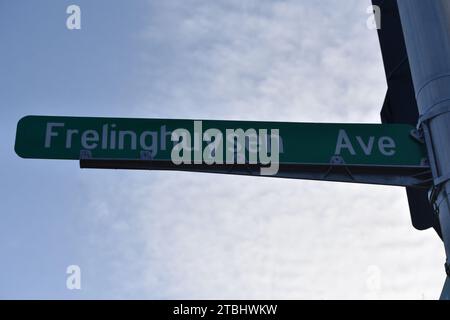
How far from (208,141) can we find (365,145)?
131cm

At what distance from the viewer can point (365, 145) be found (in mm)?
5566

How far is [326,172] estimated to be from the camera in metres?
5.46

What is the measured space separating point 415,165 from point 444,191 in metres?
0.45

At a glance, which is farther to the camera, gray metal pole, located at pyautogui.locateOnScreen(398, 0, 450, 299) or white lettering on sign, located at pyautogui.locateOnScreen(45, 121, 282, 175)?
white lettering on sign, located at pyautogui.locateOnScreen(45, 121, 282, 175)

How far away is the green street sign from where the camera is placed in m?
5.43

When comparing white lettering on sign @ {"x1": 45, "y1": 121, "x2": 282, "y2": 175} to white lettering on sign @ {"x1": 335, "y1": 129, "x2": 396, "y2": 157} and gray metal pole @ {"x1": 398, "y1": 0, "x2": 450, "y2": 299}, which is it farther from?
gray metal pole @ {"x1": 398, "y1": 0, "x2": 450, "y2": 299}

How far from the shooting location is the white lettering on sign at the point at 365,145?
551 cm

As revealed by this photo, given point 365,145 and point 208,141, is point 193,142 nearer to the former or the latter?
point 208,141

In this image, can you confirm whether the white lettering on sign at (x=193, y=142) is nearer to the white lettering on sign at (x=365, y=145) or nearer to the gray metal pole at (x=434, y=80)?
the white lettering on sign at (x=365, y=145)

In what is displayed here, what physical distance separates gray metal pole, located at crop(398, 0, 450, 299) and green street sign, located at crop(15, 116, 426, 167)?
254mm

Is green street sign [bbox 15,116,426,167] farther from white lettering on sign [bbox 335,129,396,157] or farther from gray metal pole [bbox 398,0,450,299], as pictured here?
gray metal pole [bbox 398,0,450,299]

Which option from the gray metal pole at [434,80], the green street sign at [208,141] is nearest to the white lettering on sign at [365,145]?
the green street sign at [208,141]

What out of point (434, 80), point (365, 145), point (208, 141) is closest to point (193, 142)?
point (208, 141)

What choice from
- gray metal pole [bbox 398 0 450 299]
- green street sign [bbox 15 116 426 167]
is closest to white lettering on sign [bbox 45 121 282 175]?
green street sign [bbox 15 116 426 167]
